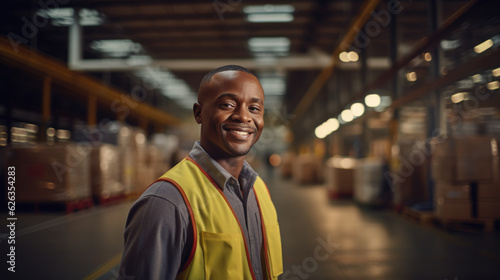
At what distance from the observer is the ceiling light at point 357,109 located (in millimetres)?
10784

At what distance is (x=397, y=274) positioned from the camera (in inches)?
142

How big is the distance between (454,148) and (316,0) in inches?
242

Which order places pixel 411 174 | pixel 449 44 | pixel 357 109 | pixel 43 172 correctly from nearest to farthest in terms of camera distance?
pixel 449 44 → pixel 43 172 → pixel 411 174 → pixel 357 109

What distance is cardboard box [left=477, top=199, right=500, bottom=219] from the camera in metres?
5.61

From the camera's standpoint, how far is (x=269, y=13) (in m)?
10.4

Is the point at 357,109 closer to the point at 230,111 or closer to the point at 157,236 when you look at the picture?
the point at 230,111

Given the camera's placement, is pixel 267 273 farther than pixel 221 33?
No

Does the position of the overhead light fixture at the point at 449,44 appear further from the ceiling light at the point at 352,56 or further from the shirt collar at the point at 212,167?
the shirt collar at the point at 212,167

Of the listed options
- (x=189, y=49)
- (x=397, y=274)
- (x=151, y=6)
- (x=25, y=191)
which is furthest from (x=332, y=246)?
(x=189, y=49)

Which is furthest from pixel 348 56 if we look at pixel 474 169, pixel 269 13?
pixel 474 169

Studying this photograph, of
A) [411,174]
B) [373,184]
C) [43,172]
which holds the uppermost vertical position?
[43,172]

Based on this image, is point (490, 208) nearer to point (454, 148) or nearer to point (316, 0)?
point (454, 148)

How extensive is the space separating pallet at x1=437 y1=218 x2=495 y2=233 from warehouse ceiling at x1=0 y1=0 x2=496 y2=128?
16.6 ft

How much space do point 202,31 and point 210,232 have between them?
12095mm
